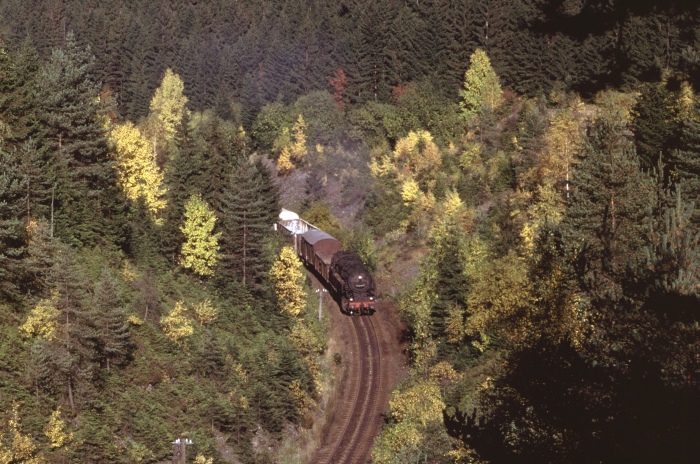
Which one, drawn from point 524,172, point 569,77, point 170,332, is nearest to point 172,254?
point 170,332

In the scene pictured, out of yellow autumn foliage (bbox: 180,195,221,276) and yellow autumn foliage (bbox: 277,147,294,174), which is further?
yellow autumn foliage (bbox: 277,147,294,174)

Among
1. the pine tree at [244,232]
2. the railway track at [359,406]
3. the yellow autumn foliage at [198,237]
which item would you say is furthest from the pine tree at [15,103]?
the railway track at [359,406]

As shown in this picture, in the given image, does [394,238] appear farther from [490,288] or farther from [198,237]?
[490,288]

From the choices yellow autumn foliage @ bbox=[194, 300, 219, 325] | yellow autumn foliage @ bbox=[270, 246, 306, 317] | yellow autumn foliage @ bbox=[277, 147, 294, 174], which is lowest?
yellow autumn foliage @ bbox=[194, 300, 219, 325]

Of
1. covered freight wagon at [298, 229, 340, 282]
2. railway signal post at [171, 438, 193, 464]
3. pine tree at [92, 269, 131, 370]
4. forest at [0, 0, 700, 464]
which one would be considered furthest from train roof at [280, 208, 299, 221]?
railway signal post at [171, 438, 193, 464]

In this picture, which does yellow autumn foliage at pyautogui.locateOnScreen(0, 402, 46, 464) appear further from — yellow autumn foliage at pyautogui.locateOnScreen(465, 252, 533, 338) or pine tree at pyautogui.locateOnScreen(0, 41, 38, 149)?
yellow autumn foliage at pyautogui.locateOnScreen(465, 252, 533, 338)

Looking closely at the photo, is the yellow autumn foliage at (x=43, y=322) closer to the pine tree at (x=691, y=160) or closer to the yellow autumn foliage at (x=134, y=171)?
the yellow autumn foliage at (x=134, y=171)
